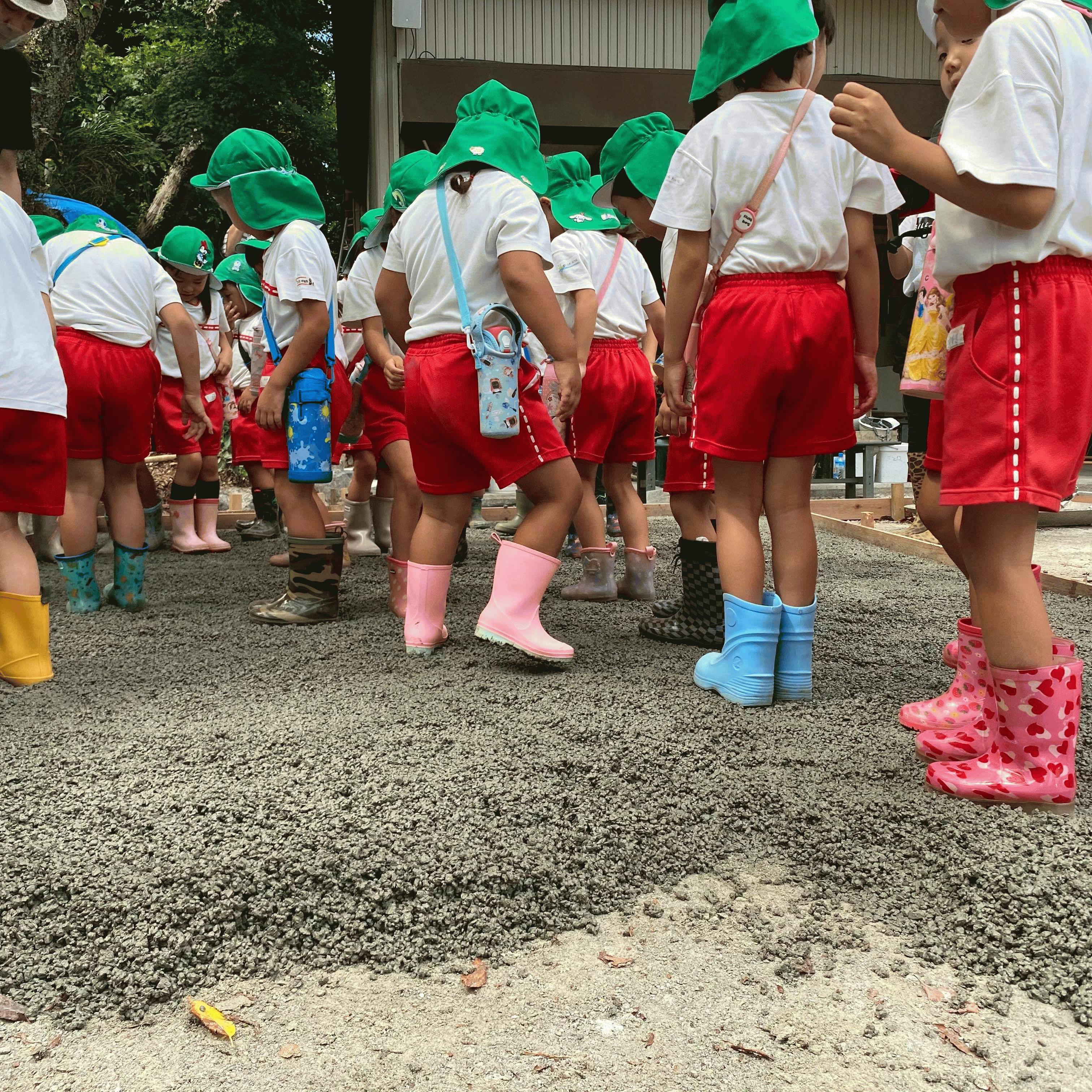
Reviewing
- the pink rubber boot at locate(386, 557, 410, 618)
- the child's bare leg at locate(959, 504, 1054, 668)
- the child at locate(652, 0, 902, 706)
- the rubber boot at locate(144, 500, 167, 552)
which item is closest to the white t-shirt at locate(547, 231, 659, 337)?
the pink rubber boot at locate(386, 557, 410, 618)

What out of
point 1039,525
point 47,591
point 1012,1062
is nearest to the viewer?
point 1012,1062

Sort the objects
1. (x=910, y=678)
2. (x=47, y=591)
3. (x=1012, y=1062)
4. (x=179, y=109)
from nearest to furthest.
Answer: (x=1012, y=1062) → (x=910, y=678) → (x=47, y=591) → (x=179, y=109)

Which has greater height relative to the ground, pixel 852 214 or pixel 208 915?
pixel 852 214

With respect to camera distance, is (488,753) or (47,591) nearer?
(488,753)

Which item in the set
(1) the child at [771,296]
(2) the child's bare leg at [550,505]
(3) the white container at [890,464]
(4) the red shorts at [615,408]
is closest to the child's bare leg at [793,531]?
(1) the child at [771,296]

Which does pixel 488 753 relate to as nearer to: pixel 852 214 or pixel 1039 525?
pixel 852 214

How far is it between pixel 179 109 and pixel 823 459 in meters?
11.4

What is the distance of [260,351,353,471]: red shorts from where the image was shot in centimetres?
391

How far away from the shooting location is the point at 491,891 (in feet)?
5.52

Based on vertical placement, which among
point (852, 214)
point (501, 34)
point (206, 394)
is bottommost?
point (206, 394)

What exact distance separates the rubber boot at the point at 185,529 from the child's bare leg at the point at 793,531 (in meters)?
4.04

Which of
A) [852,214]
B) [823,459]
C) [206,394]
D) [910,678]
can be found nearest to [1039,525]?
[823,459]

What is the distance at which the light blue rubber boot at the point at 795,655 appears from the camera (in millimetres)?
2670

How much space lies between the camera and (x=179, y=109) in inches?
599
